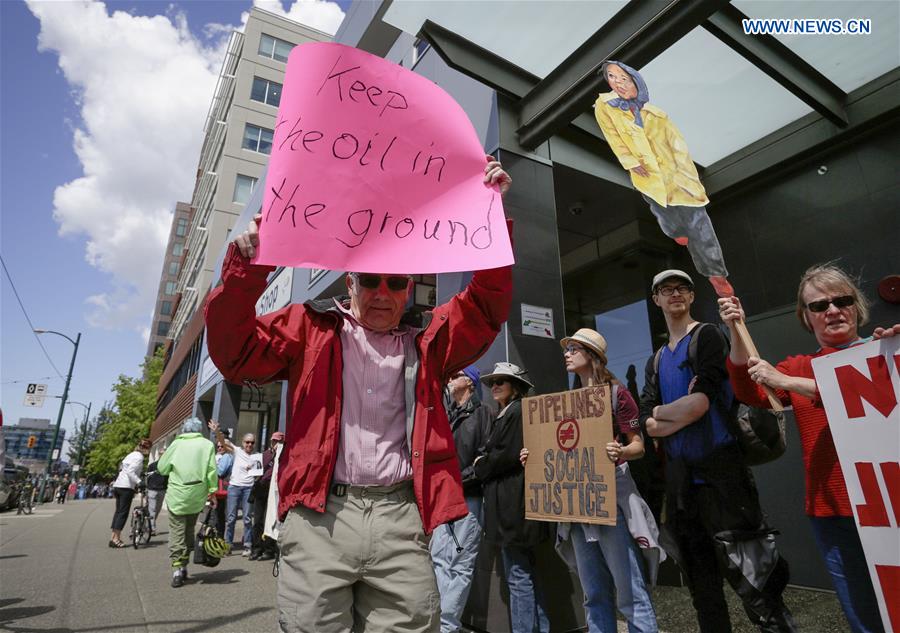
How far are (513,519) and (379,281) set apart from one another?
2.60 metres

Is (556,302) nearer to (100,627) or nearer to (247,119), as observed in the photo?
(100,627)

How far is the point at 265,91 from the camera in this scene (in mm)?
31547

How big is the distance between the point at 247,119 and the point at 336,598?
1313 inches

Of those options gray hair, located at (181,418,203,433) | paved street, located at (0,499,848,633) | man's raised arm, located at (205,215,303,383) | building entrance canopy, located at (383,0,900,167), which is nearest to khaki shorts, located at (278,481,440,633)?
man's raised arm, located at (205,215,303,383)

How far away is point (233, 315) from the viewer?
169cm

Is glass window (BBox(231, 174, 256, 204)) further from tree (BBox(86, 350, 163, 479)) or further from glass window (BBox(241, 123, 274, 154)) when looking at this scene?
tree (BBox(86, 350, 163, 479))

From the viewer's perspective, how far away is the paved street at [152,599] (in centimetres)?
453

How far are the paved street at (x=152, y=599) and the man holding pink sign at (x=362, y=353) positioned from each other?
11.8 feet

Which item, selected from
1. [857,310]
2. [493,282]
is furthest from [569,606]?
[493,282]

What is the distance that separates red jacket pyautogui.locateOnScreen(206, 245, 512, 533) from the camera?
1.71m

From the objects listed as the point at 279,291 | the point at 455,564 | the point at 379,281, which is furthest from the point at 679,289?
the point at 279,291

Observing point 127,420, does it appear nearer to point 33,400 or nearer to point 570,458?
point 33,400

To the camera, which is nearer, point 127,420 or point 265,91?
point 265,91

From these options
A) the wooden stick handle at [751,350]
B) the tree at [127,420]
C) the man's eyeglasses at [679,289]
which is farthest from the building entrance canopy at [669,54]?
the tree at [127,420]
